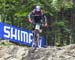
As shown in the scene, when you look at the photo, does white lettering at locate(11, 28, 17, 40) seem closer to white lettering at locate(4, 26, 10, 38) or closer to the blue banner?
the blue banner

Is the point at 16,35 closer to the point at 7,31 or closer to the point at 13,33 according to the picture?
the point at 13,33

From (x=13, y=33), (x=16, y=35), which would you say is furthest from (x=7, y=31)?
(x=16, y=35)

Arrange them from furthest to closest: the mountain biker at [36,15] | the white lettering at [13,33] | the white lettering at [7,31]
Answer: the white lettering at [13,33] < the white lettering at [7,31] < the mountain biker at [36,15]

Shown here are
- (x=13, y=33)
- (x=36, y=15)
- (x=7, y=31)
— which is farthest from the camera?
(x=13, y=33)

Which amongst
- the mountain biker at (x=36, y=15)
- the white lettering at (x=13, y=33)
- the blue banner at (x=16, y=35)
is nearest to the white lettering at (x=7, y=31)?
the blue banner at (x=16, y=35)

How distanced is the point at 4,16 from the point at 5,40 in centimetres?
329

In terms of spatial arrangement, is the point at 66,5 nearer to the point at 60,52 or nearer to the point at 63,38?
the point at 63,38

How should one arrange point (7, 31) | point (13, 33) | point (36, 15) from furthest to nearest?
point (13, 33), point (7, 31), point (36, 15)

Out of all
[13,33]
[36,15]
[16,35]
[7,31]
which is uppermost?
[36,15]

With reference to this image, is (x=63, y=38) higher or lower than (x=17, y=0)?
lower

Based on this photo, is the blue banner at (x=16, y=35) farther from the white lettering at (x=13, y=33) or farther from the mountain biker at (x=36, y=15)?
the mountain biker at (x=36, y=15)

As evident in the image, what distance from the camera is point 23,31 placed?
47.4ft

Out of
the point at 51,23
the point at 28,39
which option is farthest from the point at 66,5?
the point at 28,39

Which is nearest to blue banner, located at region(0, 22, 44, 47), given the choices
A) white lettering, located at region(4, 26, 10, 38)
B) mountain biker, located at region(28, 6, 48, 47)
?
white lettering, located at region(4, 26, 10, 38)
